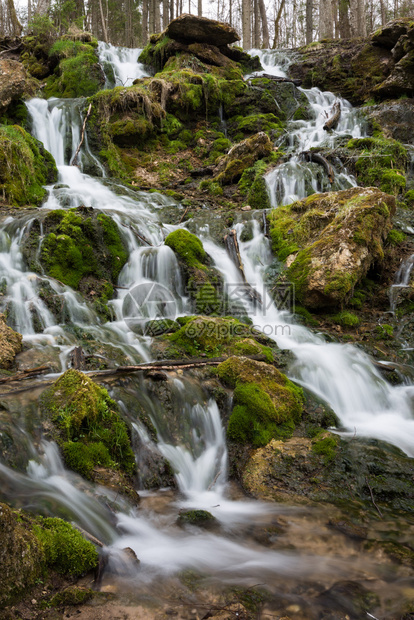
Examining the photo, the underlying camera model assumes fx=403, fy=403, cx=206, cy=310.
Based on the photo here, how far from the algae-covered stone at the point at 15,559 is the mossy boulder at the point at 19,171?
8805 millimetres

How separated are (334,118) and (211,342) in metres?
12.7

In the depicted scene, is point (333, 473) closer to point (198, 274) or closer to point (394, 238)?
point (198, 274)

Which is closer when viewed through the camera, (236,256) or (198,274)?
(198,274)

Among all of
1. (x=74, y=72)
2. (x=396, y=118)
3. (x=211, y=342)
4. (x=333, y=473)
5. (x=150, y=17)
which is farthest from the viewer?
(x=150, y=17)

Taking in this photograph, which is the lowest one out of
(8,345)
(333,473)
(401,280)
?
(333,473)

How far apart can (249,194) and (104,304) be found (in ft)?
20.3

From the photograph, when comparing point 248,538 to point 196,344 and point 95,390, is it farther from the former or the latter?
point 196,344

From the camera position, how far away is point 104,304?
24.0ft

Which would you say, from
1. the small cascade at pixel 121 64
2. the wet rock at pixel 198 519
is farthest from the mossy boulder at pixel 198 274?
the small cascade at pixel 121 64

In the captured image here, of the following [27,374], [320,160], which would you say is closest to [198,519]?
[27,374]

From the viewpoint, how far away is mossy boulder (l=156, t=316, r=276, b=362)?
20.4ft

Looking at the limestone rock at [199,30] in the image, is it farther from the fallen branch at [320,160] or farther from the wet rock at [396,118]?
the fallen branch at [320,160]

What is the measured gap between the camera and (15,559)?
2.17 metres

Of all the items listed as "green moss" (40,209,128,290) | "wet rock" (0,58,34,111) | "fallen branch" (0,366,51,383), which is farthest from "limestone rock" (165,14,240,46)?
"fallen branch" (0,366,51,383)
